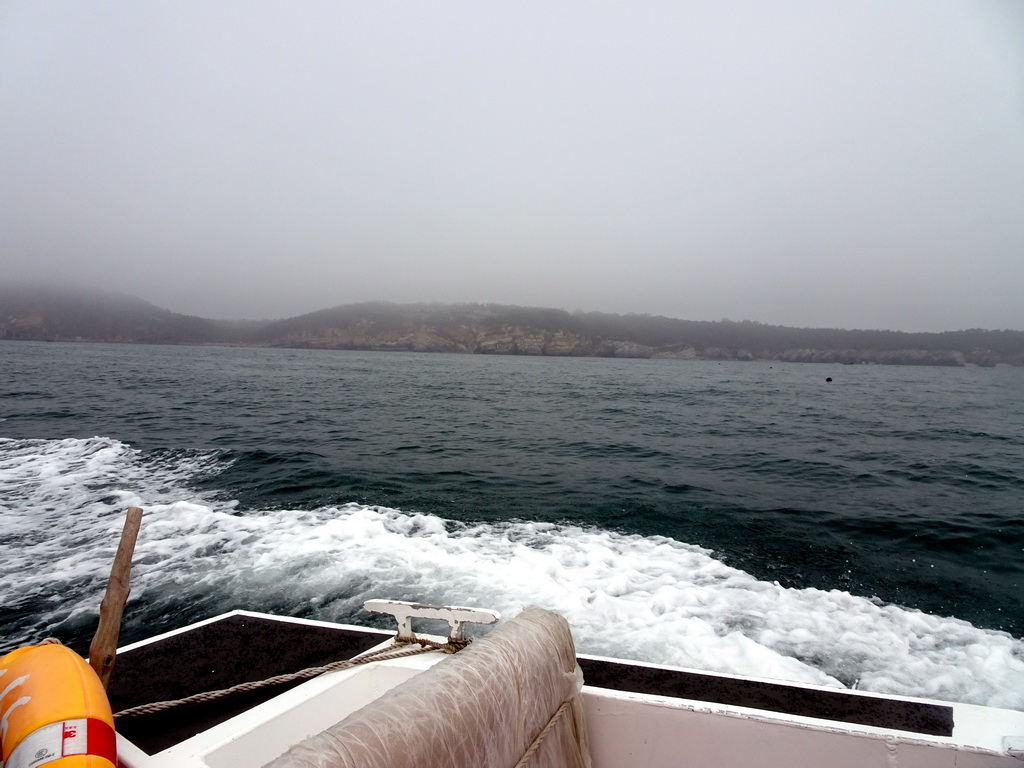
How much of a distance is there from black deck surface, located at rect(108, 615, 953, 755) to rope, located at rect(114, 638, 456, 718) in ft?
0.17

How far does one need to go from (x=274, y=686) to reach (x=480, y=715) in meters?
1.85

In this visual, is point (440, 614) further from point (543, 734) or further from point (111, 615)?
point (111, 615)

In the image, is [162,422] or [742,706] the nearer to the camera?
[742,706]

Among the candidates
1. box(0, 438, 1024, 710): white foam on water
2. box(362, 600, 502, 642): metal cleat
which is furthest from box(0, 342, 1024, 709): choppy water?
box(362, 600, 502, 642): metal cleat

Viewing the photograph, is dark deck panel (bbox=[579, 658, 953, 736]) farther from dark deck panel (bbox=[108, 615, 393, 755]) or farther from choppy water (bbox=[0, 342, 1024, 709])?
choppy water (bbox=[0, 342, 1024, 709])

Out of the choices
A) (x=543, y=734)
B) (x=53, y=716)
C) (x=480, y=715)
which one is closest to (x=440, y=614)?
(x=543, y=734)

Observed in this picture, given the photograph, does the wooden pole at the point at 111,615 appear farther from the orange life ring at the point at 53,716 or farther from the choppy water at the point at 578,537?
the choppy water at the point at 578,537

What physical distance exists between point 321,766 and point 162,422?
70.0 ft

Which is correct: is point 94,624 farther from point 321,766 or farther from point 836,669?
point 836,669

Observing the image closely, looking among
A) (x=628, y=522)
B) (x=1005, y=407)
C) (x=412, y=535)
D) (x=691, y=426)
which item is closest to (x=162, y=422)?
(x=412, y=535)

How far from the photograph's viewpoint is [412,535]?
7949 mm

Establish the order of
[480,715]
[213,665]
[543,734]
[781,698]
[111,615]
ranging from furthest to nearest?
[213,665] < [781,698] < [111,615] < [543,734] < [480,715]

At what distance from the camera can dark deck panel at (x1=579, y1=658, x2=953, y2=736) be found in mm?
2508

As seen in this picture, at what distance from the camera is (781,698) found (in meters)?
2.72
